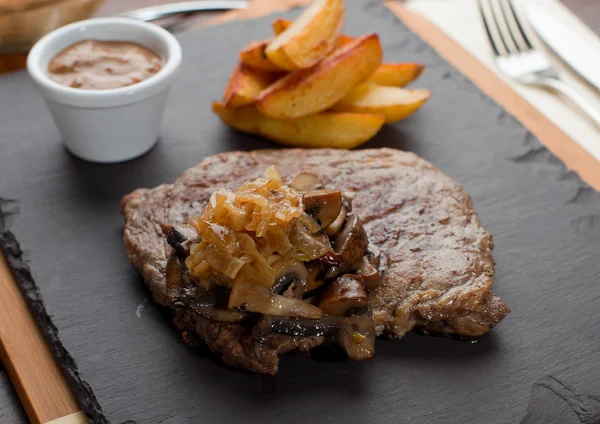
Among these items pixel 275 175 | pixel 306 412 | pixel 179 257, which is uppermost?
pixel 275 175

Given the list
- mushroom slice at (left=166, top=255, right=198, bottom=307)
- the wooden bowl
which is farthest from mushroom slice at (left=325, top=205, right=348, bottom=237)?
the wooden bowl

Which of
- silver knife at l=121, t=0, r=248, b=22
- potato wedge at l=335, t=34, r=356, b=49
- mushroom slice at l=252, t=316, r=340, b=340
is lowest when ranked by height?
silver knife at l=121, t=0, r=248, b=22

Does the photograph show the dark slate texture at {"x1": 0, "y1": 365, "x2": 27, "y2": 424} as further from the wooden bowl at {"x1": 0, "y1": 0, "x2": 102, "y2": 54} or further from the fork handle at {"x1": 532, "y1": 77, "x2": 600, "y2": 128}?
the fork handle at {"x1": 532, "y1": 77, "x2": 600, "y2": 128}

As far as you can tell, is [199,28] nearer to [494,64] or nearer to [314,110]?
[314,110]

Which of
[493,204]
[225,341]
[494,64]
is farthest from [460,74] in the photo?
[225,341]

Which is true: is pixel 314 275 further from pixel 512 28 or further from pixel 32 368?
pixel 512 28

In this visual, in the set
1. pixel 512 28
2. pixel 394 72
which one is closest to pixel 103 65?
pixel 394 72

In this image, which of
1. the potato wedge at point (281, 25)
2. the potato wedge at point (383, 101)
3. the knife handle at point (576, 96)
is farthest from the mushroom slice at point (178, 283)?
the knife handle at point (576, 96)
